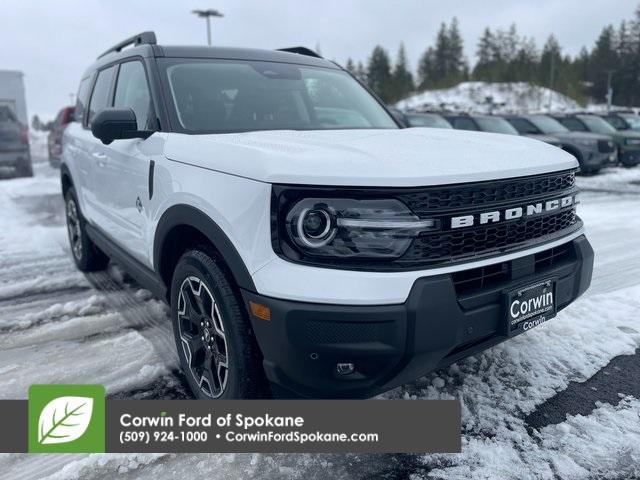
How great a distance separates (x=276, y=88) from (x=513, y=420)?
2.38 metres

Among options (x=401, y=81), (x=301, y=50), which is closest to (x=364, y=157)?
(x=301, y=50)

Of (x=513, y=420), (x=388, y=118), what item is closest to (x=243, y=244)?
(x=513, y=420)

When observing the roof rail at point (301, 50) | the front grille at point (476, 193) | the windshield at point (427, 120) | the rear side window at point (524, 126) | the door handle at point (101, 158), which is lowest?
the front grille at point (476, 193)

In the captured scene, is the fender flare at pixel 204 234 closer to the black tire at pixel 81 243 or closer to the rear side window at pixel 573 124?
the black tire at pixel 81 243

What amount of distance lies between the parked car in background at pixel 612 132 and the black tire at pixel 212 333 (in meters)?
13.7

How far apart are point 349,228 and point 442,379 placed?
4.41 ft

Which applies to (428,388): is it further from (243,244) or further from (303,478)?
(243,244)

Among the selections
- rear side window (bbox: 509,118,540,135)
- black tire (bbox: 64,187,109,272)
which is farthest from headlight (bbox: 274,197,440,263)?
rear side window (bbox: 509,118,540,135)

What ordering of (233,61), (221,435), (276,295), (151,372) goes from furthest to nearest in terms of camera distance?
(233,61) < (151,372) < (221,435) < (276,295)

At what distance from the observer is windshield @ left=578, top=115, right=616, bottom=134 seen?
15221 millimetres

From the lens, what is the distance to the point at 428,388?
2.85 m

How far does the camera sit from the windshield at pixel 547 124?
14.1 m

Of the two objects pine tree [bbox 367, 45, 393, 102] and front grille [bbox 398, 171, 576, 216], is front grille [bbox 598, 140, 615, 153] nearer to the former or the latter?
front grille [bbox 398, 171, 576, 216]

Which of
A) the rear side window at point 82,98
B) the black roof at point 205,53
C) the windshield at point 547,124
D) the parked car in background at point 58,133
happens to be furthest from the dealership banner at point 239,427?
the parked car in background at point 58,133
